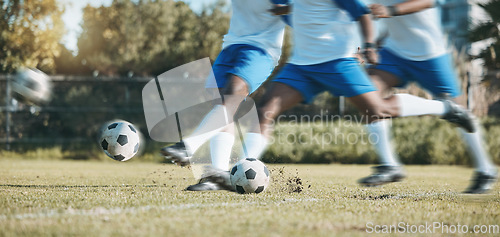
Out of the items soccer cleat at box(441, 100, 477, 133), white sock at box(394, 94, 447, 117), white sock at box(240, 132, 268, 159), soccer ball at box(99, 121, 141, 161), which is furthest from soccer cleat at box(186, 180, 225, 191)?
soccer cleat at box(441, 100, 477, 133)

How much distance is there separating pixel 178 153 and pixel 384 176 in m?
1.72

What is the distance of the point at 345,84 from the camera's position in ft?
12.4

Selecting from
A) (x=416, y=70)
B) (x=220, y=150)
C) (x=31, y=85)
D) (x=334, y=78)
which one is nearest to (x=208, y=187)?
(x=220, y=150)

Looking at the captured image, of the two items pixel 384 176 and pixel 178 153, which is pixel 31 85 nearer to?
pixel 178 153

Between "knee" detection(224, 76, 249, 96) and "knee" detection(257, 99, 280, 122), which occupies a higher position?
"knee" detection(224, 76, 249, 96)

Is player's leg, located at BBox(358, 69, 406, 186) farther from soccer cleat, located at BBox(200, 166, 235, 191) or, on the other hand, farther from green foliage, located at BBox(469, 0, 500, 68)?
green foliage, located at BBox(469, 0, 500, 68)

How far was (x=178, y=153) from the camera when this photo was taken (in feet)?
12.1

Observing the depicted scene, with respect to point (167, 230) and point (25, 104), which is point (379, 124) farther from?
point (25, 104)

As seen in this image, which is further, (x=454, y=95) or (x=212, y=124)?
(x=454, y=95)

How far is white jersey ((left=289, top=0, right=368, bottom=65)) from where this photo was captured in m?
3.79

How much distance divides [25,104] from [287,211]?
11.2 meters

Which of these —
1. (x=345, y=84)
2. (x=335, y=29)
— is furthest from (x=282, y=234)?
(x=335, y=29)

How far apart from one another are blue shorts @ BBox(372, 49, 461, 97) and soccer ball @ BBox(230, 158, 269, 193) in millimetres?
1563

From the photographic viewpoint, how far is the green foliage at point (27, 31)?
13.4 meters
